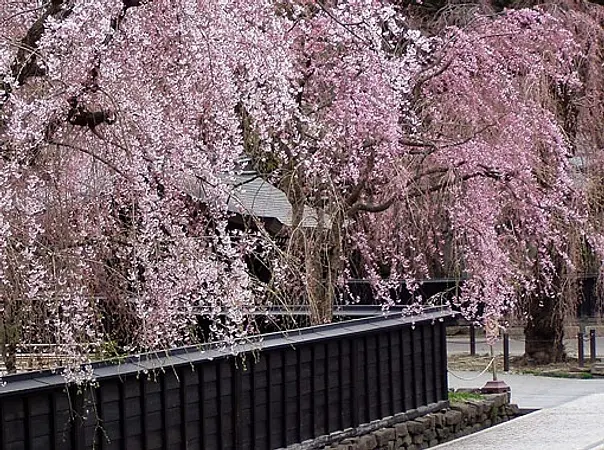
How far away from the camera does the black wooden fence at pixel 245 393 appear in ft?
22.1

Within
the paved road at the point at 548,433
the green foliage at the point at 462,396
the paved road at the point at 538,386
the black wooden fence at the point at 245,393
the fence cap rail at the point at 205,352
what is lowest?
A: the paved road at the point at 538,386

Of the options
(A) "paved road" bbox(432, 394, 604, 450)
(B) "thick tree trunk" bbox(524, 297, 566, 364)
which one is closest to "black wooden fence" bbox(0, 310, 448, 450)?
(A) "paved road" bbox(432, 394, 604, 450)

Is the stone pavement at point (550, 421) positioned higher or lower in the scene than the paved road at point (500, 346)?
higher

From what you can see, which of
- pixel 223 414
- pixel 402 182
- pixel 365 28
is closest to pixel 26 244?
pixel 223 414

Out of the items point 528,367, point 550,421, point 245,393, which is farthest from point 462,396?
point 528,367

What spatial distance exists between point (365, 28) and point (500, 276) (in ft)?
14.4

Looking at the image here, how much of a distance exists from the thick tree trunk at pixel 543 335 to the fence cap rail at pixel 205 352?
7003 millimetres

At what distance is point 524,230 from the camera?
44.5ft

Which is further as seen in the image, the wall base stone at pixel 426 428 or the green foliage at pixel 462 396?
the green foliage at pixel 462 396

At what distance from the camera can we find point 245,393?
28.4 feet

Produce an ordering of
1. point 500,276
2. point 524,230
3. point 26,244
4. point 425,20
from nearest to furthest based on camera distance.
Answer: point 26,244
point 500,276
point 524,230
point 425,20

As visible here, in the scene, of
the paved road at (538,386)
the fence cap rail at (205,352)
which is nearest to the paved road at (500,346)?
the paved road at (538,386)

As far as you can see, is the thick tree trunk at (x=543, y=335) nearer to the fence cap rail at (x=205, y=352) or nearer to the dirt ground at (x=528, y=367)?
the dirt ground at (x=528, y=367)

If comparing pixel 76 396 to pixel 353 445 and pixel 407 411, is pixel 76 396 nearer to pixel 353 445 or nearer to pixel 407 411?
pixel 353 445
